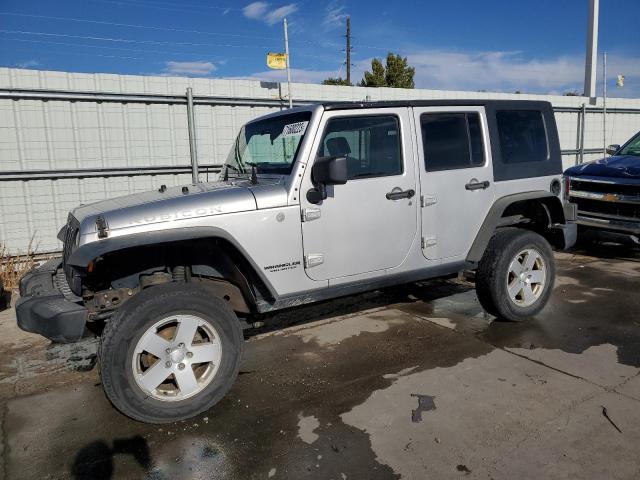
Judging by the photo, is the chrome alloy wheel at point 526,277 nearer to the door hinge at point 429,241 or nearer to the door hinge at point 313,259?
the door hinge at point 429,241

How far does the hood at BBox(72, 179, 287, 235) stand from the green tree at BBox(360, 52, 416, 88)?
2760 centimetres

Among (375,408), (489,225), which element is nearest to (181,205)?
(375,408)

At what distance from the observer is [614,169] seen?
7215 mm

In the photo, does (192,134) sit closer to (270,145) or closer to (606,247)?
(270,145)

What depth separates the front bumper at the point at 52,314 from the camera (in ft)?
9.56

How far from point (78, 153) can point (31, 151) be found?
585 millimetres

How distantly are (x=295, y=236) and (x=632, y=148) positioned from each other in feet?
23.2

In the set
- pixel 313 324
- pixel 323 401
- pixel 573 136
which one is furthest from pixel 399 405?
pixel 573 136

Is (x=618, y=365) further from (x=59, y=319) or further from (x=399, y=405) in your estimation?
(x=59, y=319)

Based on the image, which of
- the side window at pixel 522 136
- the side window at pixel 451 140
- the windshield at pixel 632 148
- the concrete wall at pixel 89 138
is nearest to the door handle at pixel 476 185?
the side window at pixel 451 140

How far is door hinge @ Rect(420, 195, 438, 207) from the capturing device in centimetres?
399

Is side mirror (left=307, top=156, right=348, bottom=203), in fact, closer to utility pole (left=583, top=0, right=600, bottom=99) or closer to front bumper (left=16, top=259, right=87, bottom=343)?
front bumper (left=16, top=259, right=87, bottom=343)

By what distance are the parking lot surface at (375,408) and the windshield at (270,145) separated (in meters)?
1.59

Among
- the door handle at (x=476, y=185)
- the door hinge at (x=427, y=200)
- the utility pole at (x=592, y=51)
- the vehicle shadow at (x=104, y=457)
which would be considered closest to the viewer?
the vehicle shadow at (x=104, y=457)
